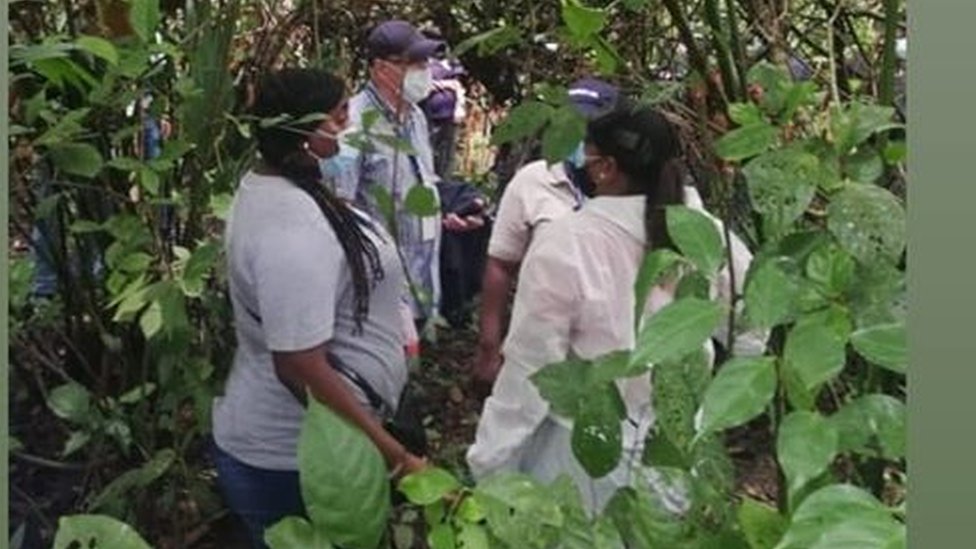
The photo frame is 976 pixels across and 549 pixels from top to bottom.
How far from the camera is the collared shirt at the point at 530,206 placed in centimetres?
146

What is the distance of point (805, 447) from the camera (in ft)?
3.75

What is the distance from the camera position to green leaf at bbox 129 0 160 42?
1506mm

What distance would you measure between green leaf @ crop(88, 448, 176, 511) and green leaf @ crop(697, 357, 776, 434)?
0.64 metres

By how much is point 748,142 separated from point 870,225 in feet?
0.39

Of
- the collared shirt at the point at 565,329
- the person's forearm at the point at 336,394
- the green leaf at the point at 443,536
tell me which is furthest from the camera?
the person's forearm at the point at 336,394

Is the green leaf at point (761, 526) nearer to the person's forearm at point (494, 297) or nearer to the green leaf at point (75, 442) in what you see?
the person's forearm at point (494, 297)

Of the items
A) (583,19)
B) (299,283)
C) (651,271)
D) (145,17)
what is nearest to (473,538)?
(651,271)

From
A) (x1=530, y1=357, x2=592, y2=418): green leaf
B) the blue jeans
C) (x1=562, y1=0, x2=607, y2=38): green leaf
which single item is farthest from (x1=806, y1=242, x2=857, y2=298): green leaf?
the blue jeans

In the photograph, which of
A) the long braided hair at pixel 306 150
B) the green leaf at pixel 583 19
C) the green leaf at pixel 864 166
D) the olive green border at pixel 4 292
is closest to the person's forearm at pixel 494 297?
the long braided hair at pixel 306 150

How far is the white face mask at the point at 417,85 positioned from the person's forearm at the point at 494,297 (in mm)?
171

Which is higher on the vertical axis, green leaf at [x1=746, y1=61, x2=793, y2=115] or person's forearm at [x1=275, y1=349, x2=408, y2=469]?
green leaf at [x1=746, y1=61, x2=793, y2=115]

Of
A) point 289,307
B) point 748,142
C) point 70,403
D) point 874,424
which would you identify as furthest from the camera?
point 70,403

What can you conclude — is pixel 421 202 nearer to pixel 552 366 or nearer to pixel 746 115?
pixel 552 366

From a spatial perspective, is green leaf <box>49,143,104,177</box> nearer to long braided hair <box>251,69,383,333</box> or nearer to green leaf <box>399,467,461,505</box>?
long braided hair <box>251,69,383,333</box>
